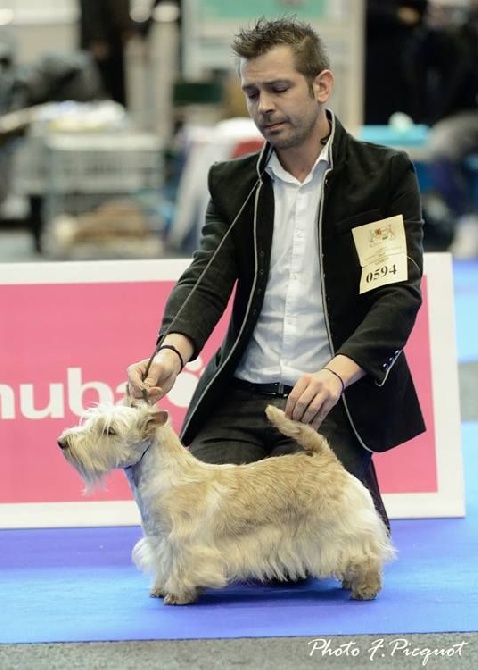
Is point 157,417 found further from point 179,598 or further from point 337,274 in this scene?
point 337,274

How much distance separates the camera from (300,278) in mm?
2830

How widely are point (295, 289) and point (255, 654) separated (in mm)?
874

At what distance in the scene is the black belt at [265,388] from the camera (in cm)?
284

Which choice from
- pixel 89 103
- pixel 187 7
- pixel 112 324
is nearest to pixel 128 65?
pixel 89 103

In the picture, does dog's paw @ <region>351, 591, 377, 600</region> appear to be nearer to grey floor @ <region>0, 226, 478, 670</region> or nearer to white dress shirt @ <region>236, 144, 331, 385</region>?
grey floor @ <region>0, 226, 478, 670</region>

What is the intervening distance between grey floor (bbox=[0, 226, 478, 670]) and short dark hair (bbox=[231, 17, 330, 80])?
1147 mm

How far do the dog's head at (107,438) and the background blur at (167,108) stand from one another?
16.6 ft

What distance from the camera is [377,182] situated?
2.80 metres

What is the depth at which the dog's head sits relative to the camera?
7.87 ft

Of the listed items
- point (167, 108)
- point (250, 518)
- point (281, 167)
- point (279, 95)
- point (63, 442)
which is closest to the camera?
point (63, 442)

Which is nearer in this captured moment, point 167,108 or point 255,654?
point 255,654

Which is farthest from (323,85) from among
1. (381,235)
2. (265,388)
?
(265,388)

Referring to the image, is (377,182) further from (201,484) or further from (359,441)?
(201,484)

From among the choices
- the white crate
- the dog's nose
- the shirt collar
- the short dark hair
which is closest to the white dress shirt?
the shirt collar
